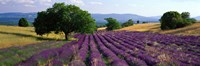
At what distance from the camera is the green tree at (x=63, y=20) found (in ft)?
189

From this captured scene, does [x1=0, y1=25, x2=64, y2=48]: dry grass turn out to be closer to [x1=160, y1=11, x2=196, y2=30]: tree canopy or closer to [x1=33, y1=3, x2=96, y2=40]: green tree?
[x1=33, y1=3, x2=96, y2=40]: green tree

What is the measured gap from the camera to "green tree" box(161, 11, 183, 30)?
300 feet

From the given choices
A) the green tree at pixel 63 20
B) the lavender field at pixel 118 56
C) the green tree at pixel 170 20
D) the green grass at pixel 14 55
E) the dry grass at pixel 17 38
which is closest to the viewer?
the lavender field at pixel 118 56

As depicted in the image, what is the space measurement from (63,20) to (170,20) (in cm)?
4255

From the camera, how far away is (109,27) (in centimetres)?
15788

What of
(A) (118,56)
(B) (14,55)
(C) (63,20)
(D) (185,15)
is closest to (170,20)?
(D) (185,15)

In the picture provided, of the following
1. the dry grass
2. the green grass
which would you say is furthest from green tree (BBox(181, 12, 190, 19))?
the green grass

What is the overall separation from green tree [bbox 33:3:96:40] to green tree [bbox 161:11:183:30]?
36.2 metres

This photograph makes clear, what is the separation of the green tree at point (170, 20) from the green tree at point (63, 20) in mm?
36215

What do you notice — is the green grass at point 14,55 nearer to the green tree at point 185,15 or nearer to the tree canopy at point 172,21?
the tree canopy at point 172,21

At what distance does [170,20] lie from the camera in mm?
92375

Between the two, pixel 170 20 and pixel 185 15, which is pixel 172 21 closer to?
pixel 170 20

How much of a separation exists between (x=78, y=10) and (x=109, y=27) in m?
98.8

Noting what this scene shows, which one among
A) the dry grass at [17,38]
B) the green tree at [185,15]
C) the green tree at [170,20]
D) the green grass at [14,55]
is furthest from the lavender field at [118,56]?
the green tree at [185,15]
